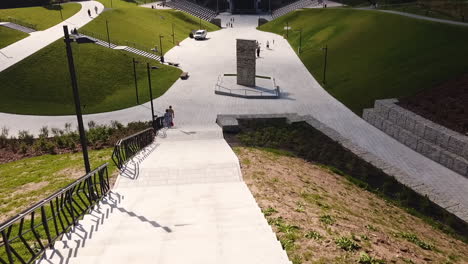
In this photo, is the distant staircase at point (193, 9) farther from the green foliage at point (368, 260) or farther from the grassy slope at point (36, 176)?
the green foliage at point (368, 260)

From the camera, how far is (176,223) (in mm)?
8812

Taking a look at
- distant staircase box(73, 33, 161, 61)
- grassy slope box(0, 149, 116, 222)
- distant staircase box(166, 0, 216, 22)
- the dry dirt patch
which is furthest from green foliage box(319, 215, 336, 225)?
distant staircase box(166, 0, 216, 22)

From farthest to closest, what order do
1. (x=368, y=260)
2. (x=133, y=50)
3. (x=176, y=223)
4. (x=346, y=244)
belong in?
(x=133, y=50) < (x=176, y=223) < (x=346, y=244) < (x=368, y=260)

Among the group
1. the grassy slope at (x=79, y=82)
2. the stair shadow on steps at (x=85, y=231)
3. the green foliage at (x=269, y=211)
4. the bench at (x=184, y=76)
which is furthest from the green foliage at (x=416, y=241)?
the bench at (x=184, y=76)

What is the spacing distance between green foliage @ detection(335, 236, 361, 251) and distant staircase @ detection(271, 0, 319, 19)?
7300 cm

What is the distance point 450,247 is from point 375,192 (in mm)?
4497

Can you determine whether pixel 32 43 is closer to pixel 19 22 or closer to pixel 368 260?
pixel 19 22

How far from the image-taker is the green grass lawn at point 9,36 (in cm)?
4002

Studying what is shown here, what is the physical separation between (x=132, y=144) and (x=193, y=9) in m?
66.0

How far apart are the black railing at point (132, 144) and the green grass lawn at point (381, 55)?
16761mm

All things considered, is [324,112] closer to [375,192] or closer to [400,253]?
[375,192]

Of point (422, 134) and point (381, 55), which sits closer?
point (422, 134)

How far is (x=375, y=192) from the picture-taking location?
15703 millimetres

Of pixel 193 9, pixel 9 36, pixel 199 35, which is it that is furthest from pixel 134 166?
pixel 193 9
